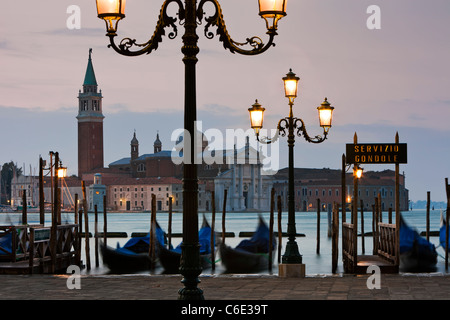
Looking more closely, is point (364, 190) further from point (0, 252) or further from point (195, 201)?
point (195, 201)

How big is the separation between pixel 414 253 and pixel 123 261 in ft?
17.6

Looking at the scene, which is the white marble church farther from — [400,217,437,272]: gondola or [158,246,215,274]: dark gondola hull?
[158,246,215,274]: dark gondola hull

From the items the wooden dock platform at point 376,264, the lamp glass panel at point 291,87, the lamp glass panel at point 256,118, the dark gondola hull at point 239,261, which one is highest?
the lamp glass panel at point 291,87

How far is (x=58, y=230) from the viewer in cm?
1191

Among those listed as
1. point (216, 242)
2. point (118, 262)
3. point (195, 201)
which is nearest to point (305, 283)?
point (195, 201)

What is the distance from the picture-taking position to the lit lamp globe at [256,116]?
29.3 feet

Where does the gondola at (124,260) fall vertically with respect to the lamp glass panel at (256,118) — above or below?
below

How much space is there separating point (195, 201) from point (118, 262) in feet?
32.1

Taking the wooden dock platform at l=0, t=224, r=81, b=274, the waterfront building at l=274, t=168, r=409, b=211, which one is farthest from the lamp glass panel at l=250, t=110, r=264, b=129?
the waterfront building at l=274, t=168, r=409, b=211

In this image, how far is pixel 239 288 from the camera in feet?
24.1

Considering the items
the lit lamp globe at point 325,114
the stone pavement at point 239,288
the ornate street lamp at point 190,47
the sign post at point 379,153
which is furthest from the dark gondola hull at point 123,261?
the ornate street lamp at point 190,47

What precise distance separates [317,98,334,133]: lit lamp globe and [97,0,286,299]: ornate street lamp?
4.44 meters

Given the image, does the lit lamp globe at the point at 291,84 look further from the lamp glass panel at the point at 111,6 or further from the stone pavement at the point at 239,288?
the lamp glass panel at the point at 111,6

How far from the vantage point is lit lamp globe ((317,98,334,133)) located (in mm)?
9013
